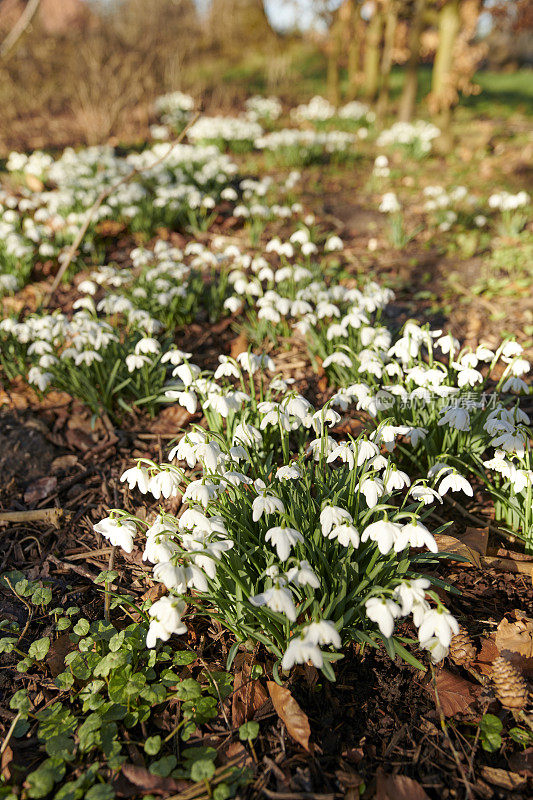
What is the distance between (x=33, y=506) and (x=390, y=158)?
8516 millimetres

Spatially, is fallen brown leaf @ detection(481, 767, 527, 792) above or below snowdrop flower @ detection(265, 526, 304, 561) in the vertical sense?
below

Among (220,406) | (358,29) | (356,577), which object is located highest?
(358,29)

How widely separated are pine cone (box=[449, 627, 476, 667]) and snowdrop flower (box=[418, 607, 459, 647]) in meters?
0.45

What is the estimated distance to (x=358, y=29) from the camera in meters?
11.9

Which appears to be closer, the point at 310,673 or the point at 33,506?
the point at 310,673

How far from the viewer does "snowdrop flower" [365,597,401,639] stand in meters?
1.32

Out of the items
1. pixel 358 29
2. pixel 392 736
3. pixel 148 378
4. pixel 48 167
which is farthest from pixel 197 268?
pixel 358 29

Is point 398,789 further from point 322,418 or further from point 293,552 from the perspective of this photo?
point 322,418

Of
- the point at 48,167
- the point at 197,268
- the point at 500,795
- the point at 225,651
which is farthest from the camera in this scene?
the point at 48,167

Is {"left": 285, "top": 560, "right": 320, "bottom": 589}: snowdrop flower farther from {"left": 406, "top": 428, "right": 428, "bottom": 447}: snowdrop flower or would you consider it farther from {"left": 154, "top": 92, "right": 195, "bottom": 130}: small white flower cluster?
{"left": 154, "top": 92, "right": 195, "bottom": 130}: small white flower cluster

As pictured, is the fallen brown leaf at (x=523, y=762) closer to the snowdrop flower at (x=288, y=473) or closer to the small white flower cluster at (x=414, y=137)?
the snowdrop flower at (x=288, y=473)

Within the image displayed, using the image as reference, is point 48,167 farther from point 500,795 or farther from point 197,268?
point 500,795

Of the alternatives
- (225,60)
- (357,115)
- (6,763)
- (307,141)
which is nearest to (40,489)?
(6,763)

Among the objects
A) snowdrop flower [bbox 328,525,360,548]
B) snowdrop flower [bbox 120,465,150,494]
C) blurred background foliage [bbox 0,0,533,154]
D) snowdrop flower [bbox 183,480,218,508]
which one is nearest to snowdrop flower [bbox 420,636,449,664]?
snowdrop flower [bbox 328,525,360,548]
